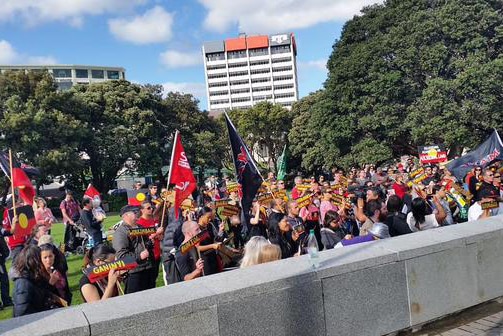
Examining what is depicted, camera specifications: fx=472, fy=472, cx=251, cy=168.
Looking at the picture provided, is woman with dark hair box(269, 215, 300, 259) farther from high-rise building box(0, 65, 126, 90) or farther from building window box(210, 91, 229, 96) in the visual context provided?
building window box(210, 91, 229, 96)

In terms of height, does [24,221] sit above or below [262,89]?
below

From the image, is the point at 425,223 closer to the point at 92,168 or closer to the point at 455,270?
the point at 455,270

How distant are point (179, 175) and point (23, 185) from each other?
3.70 m

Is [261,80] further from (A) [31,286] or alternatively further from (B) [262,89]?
(A) [31,286]

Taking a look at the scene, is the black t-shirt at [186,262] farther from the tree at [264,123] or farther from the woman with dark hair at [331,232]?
the tree at [264,123]

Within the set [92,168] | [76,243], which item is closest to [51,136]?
[92,168]

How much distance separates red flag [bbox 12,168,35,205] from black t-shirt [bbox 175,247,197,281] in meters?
5.43

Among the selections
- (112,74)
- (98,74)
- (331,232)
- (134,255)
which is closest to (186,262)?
(134,255)

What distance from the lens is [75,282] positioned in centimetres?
927

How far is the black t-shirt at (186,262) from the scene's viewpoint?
537 cm

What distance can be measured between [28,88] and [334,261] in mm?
31837

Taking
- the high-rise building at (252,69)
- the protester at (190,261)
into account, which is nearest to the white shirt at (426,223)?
the protester at (190,261)

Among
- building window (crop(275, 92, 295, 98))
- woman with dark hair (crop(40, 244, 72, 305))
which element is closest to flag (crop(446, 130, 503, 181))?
woman with dark hair (crop(40, 244, 72, 305))

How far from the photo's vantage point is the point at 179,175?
7.88m
